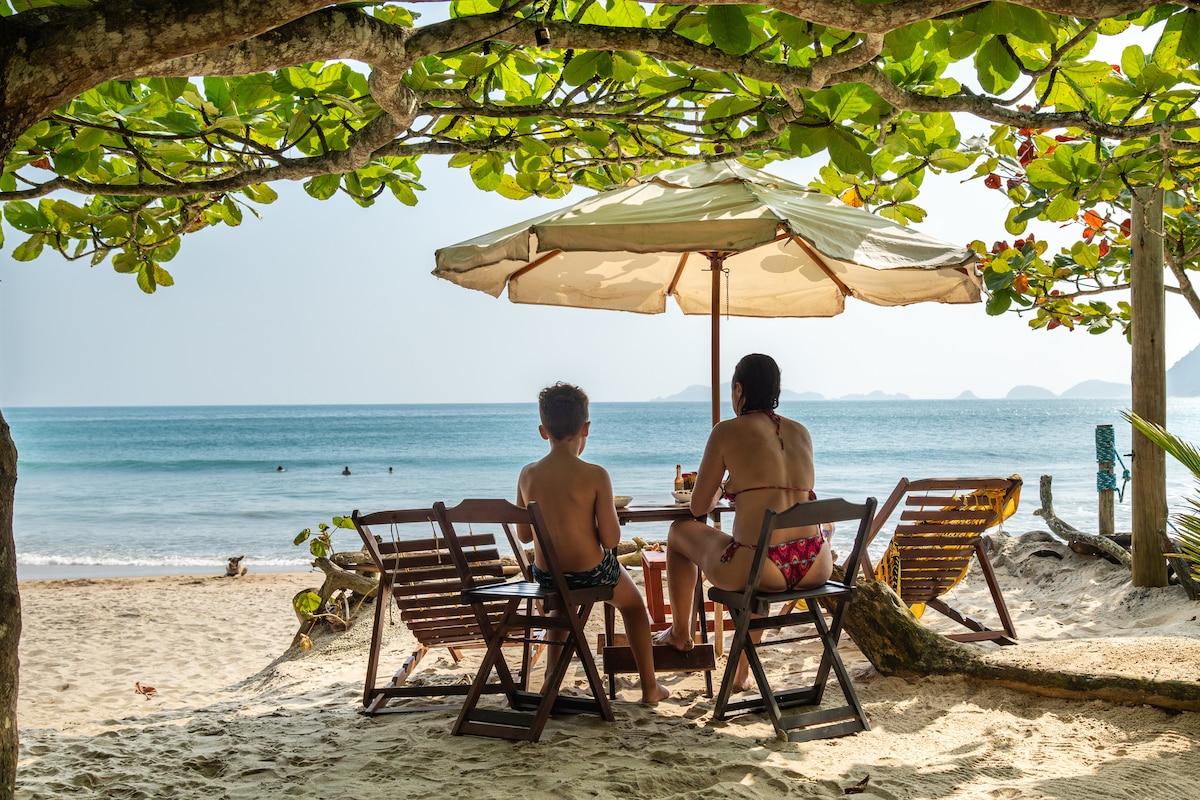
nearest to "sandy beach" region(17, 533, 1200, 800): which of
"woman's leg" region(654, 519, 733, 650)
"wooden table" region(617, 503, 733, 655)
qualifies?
"woman's leg" region(654, 519, 733, 650)

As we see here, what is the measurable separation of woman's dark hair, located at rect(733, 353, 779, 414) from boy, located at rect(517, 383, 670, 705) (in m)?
0.63

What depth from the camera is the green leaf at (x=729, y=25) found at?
2422 millimetres

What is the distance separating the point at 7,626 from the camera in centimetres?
194

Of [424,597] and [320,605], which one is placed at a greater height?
[424,597]

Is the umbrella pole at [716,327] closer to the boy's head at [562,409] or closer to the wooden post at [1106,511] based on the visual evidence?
the boy's head at [562,409]

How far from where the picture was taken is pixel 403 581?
12.1 feet

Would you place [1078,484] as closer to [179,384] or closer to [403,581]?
[403,581]

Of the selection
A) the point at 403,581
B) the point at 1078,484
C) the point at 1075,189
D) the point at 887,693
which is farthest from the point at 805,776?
the point at 1078,484

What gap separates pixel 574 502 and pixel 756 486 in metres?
0.70

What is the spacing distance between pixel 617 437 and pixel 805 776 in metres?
46.6

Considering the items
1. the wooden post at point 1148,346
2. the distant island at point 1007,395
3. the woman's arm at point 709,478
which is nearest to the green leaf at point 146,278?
the woman's arm at point 709,478

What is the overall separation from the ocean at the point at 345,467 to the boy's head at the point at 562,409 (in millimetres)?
4752

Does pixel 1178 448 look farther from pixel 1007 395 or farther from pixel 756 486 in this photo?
pixel 1007 395

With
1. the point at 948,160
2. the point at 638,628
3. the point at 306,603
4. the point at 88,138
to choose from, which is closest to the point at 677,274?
the point at 948,160
